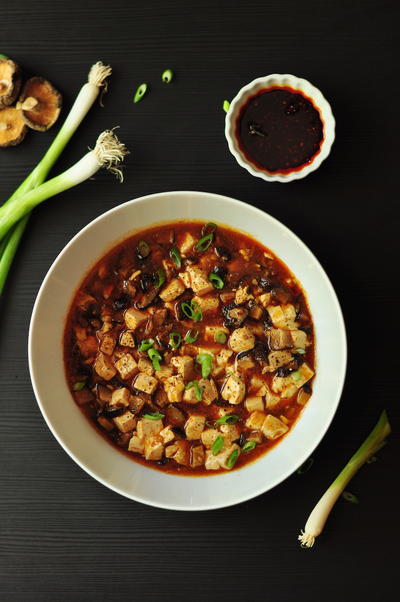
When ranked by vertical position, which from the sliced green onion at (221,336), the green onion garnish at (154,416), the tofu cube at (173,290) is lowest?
the green onion garnish at (154,416)

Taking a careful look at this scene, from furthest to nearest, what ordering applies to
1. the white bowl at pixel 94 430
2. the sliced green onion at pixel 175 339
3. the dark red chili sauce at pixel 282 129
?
the sliced green onion at pixel 175 339, the dark red chili sauce at pixel 282 129, the white bowl at pixel 94 430

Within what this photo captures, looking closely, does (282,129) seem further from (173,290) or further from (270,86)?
(173,290)

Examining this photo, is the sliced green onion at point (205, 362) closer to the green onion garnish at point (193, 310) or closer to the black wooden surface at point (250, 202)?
the green onion garnish at point (193, 310)

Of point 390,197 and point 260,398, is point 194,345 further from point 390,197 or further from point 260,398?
point 390,197

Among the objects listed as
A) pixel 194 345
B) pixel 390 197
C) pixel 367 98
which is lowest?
pixel 194 345

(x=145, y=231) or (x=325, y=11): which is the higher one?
(x=325, y=11)

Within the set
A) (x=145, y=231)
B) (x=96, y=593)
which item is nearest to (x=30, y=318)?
(x=145, y=231)

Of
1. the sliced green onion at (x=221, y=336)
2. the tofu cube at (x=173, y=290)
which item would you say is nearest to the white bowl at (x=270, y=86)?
the tofu cube at (x=173, y=290)
